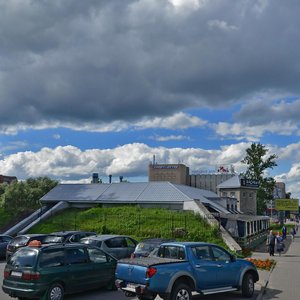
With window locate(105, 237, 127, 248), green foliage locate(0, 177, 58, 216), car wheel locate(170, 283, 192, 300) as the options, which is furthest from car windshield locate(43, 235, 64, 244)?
green foliage locate(0, 177, 58, 216)

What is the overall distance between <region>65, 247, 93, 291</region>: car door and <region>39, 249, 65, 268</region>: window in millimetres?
235

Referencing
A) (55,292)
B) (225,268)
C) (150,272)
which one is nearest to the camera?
(150,272)

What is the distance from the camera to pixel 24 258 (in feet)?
39.8

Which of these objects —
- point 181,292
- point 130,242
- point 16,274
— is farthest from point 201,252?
point 130,242

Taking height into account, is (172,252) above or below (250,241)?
above

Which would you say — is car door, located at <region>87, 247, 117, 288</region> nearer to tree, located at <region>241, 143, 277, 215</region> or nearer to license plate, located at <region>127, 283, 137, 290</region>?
license plate, located at <region>127, 283, 137, 290</region>

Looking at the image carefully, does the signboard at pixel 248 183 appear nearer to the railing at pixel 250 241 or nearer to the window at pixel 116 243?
the railing at pixel 250 241

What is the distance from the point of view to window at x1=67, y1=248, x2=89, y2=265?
12883 mm

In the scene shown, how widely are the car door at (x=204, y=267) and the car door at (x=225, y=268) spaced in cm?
19

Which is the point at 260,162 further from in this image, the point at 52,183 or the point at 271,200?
the point at 52,183

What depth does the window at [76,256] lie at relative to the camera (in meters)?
12.9

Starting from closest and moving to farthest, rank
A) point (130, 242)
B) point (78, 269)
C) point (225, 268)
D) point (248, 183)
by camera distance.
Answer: point (225, 268) < point (78, 269) < point (130, 242) < point (248, 183)

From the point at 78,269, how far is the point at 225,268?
4157 mm

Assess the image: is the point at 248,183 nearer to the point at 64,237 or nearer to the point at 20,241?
the point at 64,237
